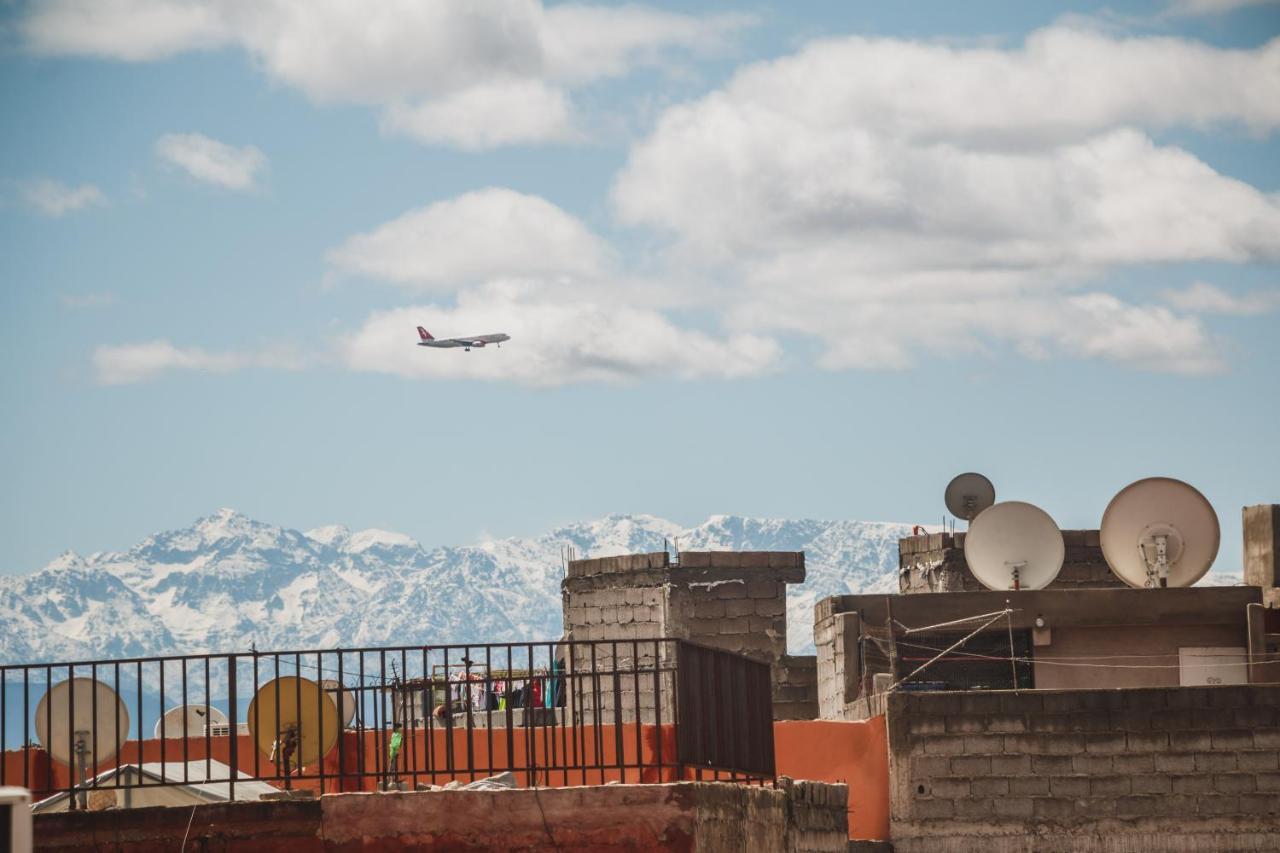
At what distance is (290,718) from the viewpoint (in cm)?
1692

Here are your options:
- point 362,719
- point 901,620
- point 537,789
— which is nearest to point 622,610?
point 901,620

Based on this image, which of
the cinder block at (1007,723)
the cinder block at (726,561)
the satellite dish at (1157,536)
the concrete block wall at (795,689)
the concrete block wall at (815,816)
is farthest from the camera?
the cinder block at (726,561)

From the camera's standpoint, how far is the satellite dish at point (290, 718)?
16.5 metres

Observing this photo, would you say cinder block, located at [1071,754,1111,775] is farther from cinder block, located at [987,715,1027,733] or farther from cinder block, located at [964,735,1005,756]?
cinder block, located at [964,735,1005,756]

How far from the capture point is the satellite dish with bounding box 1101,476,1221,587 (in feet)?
94.6

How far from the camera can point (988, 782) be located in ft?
80.7

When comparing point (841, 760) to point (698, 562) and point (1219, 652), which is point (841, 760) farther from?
point (698, 562)

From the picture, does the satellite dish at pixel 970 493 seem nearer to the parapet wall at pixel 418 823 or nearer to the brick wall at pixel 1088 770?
the brick wall at pixel 1088 770

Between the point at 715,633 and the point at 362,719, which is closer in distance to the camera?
the point at 362,719

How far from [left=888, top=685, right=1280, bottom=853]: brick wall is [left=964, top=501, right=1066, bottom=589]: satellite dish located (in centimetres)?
480

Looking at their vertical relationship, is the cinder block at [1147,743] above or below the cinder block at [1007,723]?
below

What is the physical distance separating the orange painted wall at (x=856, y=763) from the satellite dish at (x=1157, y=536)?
19.5 feet

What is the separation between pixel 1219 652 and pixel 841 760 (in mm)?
6495

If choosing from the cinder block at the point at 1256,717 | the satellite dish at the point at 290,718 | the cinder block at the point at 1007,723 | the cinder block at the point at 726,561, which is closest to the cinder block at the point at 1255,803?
the cinder block at the point at 1256,717
